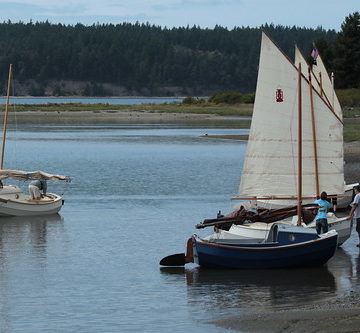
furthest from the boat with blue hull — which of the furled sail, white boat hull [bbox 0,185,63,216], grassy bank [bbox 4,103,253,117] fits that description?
grassy bank [bbox 4,103,253,117]

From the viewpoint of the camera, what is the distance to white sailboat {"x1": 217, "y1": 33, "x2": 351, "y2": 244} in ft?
107

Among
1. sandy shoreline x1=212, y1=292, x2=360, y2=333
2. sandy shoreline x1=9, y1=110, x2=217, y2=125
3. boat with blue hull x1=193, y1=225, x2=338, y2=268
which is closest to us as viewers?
sandy shoreline x1=212, y1=292, x2=360, y2=333

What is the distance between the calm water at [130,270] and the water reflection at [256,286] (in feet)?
0.09

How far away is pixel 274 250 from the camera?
29594mm

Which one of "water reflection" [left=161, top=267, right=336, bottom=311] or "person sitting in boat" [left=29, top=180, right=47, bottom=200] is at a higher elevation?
"person sitting in boat" [left=29, top=180, right=47, bottom=200]

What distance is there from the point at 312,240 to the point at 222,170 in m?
41.0

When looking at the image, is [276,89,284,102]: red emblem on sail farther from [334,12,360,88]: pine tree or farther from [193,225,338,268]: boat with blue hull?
[334,12,360,88]: pine tree

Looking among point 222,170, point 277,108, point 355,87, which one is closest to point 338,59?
point 355,87

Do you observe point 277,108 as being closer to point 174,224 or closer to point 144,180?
point 174,224

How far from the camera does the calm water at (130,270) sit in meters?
25.3

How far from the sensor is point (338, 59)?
13250 centimetres

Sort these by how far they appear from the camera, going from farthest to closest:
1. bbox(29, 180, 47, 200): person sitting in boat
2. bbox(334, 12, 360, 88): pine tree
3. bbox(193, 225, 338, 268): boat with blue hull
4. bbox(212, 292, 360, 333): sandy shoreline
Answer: bbox(334, 12, 360, 88): pine tree
bbox(29, 180, 47, 200): person sitting in boat
bbox(193, 225, 338, 268): boat with blue hull
bbox(212, 292, 360, 333): sandy shoreline

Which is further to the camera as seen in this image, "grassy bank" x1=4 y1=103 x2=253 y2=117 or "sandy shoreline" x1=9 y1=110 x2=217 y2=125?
"grassy bank" x1=4 y1=103 x2=253 y2=117

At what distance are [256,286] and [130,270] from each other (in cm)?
493
